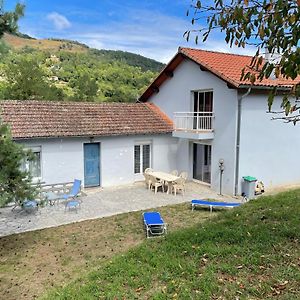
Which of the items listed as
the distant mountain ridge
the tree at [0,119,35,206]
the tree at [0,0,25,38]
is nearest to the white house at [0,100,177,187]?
the tree at [0,119,35,206]

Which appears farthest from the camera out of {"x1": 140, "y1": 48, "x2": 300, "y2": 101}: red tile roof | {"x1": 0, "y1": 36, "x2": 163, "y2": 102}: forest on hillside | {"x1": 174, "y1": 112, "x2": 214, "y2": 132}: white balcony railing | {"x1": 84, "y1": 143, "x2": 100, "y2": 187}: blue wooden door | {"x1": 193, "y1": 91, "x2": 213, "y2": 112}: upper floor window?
{"x1": 0, "y1": 36, "x2": 163, "y2": 102}: forest on hillside

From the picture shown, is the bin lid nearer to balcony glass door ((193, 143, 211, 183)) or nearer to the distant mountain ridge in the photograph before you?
balcony glass door ((193, 143, 211, 183))

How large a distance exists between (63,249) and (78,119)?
31.5 feet

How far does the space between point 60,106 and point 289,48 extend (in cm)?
1647

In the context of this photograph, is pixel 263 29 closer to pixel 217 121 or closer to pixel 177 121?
pixel 217 121

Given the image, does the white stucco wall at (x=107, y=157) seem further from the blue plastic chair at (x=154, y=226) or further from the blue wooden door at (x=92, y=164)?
the blue plastic chair at (x=154, y=226)

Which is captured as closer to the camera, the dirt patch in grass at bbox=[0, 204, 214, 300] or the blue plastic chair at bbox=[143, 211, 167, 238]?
the dirt patch in grass at bbox=[0, 204, 214, 300]

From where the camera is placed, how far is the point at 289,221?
30.6 ft

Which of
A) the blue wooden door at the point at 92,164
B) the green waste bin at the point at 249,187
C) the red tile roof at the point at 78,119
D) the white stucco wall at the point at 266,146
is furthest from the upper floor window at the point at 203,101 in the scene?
the blue wooden door at the point at 92,164

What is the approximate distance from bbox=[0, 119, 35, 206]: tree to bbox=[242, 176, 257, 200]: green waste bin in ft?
34.8

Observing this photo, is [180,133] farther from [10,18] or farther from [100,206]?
[10,18]

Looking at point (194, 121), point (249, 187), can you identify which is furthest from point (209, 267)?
point (194, 121)

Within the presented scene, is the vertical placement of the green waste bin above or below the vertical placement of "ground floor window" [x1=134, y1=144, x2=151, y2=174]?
below

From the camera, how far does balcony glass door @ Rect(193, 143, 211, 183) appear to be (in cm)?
1939
